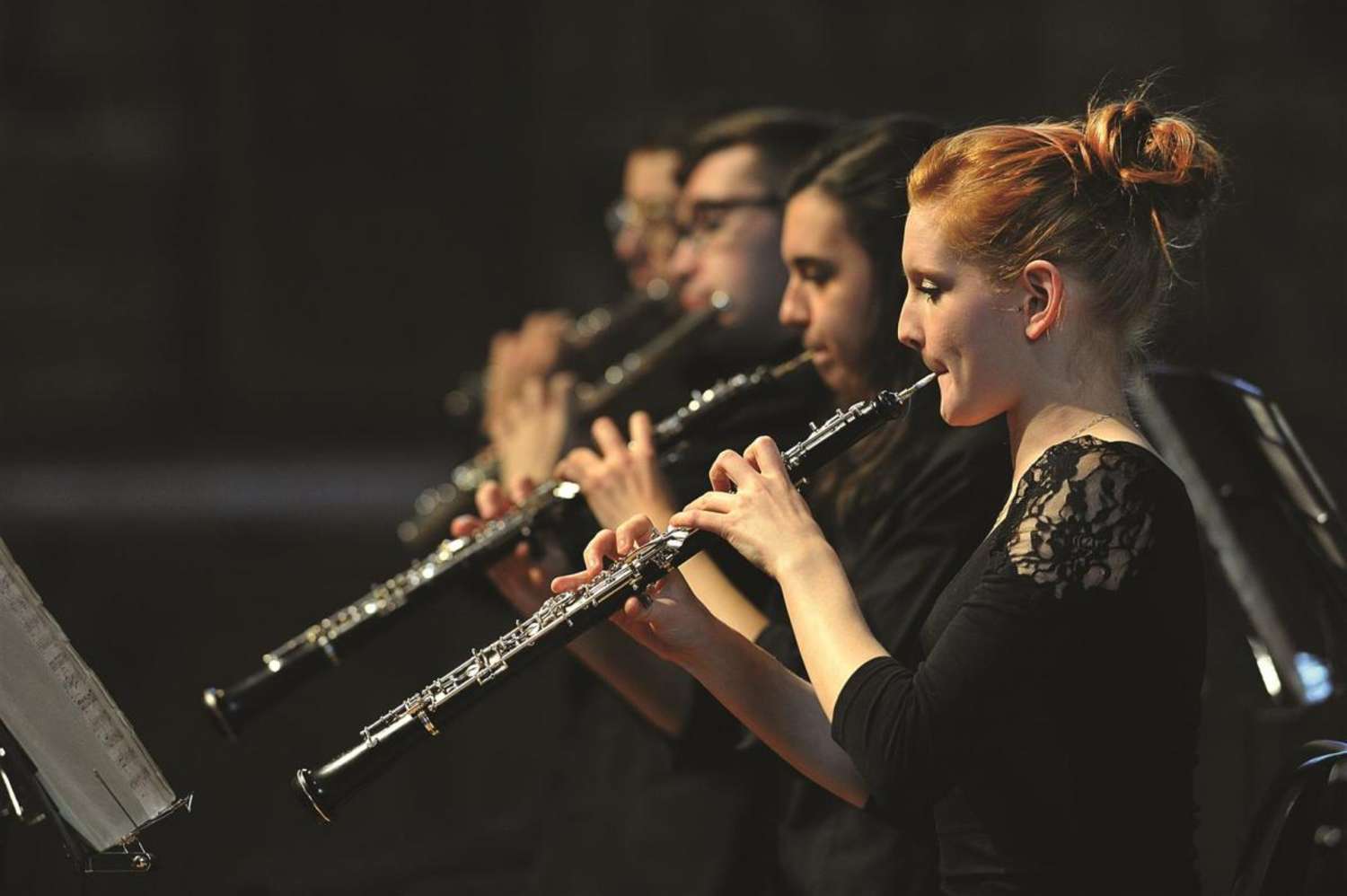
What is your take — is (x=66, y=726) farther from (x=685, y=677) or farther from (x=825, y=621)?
(x=685, y=677)

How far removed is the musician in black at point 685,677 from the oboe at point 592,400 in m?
Result: 0.04

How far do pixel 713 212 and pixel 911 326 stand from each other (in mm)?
1279

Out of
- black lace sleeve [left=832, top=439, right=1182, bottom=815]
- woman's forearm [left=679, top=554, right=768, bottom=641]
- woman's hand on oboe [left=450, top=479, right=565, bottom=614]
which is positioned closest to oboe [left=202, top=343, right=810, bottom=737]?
woman's hand on oboe [left=450, top=479, right=565, bottom=614]

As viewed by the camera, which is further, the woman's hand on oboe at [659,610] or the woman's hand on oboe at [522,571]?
the woman's hand on oboe at [522,571]

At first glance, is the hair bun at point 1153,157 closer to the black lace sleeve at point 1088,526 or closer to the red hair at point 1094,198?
the red hair at point 1094,198

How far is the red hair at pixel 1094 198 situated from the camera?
5.39 feet

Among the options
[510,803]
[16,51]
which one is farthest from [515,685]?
[16,51]

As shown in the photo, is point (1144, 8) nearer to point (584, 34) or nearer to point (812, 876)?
point (584, 34)

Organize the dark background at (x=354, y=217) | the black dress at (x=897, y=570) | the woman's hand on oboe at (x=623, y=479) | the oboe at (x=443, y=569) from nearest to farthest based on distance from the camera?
1. the black dress at (x=897, y=570)
2. the woman's hand on oboe at (x=623, y=479)
3. the oboe at (x=443, y=569)
4. the dark background at (x=354, y=217)

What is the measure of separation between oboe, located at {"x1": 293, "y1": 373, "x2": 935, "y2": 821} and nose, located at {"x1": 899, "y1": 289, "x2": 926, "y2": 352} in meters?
0.10

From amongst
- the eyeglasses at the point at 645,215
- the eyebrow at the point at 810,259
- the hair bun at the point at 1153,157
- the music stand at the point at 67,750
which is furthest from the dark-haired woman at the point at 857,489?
the eyeglasses at the point at 645,215

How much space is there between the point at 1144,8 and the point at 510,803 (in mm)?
3468

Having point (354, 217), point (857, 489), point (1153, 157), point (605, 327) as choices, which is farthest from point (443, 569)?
point (354, 217)

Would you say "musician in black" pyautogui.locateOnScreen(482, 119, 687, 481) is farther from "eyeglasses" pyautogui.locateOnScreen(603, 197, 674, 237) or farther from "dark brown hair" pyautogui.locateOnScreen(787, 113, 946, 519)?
"dark brown hair" pyautogui.locateOnScreen(787, 113, 946, 519)
